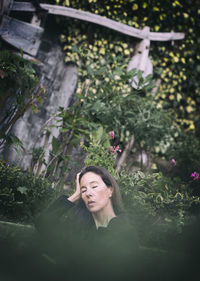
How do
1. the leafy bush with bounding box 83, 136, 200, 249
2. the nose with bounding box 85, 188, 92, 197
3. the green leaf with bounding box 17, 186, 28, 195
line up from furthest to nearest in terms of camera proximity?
the green leaf with bounding box 17, 186, 28, 195 → the leafy bush with bounding box 83, 136, 200, 249 → the nose with bounding box 85, 188, 92, 197

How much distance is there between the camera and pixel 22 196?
1825 mm

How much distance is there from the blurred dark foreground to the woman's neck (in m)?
0.10

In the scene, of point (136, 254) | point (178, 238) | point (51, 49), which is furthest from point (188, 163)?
point (51, 49)

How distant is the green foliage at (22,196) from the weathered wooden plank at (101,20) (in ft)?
7.27

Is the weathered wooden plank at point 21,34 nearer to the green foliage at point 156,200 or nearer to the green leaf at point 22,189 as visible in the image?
the green leaf at point 22,189

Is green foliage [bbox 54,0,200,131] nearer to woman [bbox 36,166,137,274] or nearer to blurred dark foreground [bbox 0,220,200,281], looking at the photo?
woman [bbox 36,166,137,274]

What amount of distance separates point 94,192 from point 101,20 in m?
2.86

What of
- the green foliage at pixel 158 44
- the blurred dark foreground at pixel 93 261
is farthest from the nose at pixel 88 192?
the green foliage at pixel 158 44

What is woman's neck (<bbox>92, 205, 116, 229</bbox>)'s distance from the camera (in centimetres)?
140

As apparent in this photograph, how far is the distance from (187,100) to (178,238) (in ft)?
11.3

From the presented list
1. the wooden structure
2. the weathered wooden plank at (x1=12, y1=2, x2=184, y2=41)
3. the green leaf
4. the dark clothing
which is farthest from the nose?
the weathered wooden plank at (x1=12, y1=2, x2=184, y2=41)

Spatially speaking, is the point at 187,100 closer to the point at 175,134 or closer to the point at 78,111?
the point at 175,134

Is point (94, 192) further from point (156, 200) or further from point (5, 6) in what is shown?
point (5, 6)

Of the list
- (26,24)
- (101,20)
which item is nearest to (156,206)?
(26,24)
